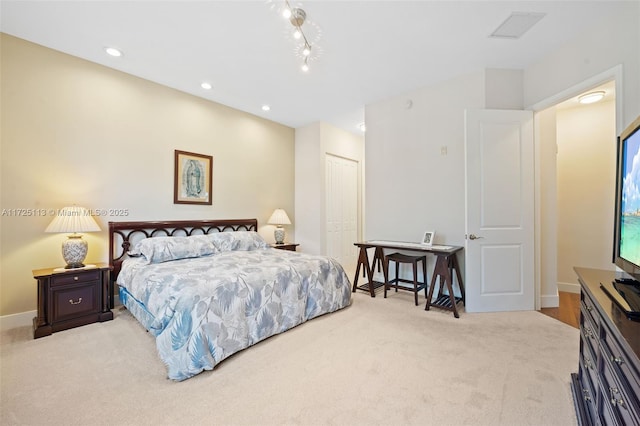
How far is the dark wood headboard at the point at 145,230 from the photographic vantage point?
10.9 ft

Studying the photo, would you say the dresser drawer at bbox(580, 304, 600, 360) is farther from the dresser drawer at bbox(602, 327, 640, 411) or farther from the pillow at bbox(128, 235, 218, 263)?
the pillow at bbox(128, 235, 218, 263)

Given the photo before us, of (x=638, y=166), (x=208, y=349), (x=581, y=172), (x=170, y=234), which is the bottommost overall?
(x=208, y=349)

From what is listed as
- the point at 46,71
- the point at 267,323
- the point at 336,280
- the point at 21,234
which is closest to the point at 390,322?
the point at 336,280

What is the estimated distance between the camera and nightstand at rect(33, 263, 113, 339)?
2.56 metres

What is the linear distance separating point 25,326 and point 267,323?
8.26 feet

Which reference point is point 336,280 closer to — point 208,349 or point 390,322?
point 390,322

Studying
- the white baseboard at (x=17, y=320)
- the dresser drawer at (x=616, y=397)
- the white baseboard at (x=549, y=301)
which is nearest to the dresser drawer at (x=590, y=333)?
the dresser drawer at (x=616, y=397)

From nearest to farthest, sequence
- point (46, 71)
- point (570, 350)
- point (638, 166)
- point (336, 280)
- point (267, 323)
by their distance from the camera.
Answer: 1. point (638, 166)
2. point (570, 350)
3. point (267, 323)
4. point (46, 71)
5. point (336, 280)

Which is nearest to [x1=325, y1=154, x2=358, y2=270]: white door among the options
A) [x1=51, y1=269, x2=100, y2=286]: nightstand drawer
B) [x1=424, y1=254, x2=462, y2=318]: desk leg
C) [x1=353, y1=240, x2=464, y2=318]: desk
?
[x1=353, y1=240, x2=464, y2=318]: desk

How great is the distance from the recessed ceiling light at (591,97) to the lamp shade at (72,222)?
600 centimetres

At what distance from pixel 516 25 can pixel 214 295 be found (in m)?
3.63

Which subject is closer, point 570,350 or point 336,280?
point 570,350

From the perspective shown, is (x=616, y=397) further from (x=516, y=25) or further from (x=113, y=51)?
(x=113, y=51)

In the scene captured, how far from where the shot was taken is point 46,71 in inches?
115
